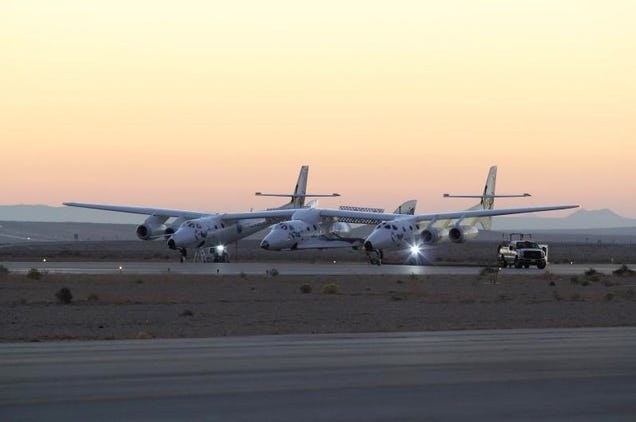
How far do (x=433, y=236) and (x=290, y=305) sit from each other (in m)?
41.5

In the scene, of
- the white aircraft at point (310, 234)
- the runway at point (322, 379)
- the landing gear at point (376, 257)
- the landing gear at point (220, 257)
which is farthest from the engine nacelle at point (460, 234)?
the runway at point (322, 379)

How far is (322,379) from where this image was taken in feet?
56.4

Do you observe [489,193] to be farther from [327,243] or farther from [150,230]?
[150,230]

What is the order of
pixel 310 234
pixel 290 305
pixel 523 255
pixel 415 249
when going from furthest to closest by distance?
1. pixel 310 234
2. pixel 415 249
3. pixel 523 255
4. pixel 290 305

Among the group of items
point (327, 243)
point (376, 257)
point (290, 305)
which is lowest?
point (290, 305)

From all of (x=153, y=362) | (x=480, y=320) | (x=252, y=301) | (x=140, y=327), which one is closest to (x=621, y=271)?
(x=252, y=301)

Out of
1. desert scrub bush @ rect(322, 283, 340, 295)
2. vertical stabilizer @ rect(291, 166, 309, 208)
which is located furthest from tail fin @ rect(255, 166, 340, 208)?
desert scrub bush @ rect(322, 283, 340, 295)

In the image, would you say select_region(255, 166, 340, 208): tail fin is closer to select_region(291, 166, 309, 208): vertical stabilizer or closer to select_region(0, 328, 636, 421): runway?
select_region(291, 166, 309, 208): vertical stabilizer

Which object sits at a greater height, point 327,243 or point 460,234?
point 460,234

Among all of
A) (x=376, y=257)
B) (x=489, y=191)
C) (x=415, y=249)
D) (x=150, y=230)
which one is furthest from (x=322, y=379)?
(x=489, y=191)

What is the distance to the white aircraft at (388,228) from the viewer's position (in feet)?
252

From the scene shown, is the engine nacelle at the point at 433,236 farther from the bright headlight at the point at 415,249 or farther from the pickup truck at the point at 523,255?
the pickup truck at the point at 523,255

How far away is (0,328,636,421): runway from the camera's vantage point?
1418 centimetres

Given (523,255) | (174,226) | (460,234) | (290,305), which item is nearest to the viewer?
(290,305)
